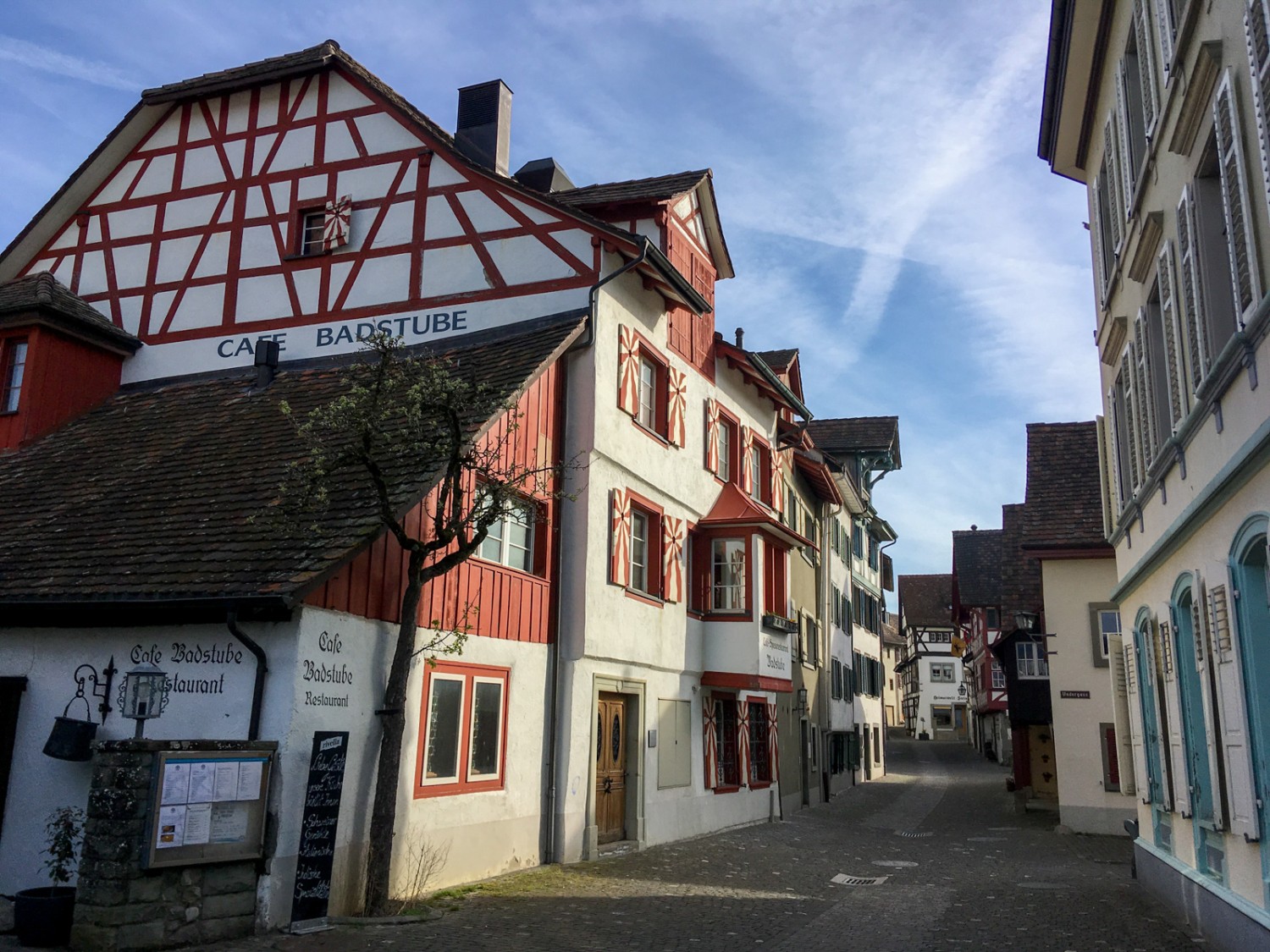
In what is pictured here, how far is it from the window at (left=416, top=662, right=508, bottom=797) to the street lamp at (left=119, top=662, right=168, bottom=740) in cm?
277

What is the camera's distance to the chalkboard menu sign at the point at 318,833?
916 centimetres

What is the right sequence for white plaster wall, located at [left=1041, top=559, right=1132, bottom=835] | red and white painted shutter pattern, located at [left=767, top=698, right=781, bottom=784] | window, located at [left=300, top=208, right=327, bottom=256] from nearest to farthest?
window, located at [left=300, top=208, right=327, bottom=256], white plaster wall, located at [left=1041, top=559, right=1132, bottom=835], red and white painted shutter pattern, located at [left=767, top=698, right=781, bottom=784]

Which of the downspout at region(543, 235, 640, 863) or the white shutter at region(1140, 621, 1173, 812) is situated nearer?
the white shutter at region(1140, 621, 1173, 812)

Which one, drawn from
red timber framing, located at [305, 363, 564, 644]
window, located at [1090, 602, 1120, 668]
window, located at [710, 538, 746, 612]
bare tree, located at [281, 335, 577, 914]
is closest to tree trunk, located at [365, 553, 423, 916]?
bare tree, located at [281, 335, 577, 914]

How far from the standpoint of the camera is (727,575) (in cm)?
1816

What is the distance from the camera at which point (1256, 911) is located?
290 inches

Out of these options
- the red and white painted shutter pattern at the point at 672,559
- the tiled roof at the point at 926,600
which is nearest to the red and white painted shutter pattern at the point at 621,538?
the red and white painted shutter pattern at the point at 672,559

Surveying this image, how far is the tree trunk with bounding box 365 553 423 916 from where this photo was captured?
9656mm

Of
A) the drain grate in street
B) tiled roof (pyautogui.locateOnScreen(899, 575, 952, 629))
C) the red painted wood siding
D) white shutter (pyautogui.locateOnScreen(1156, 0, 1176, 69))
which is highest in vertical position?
tiled roof (pyautogui.locateOnScreen(899, 575, 952, 629))

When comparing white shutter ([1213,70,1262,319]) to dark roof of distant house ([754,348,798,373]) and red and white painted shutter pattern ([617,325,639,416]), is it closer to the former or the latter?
red and white painted shutter pattern ([617,325,639,416])

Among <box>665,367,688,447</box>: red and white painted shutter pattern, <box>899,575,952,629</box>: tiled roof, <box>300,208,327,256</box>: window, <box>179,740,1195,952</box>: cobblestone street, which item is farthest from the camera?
<box>899,575,952,629</box>: tiled roof

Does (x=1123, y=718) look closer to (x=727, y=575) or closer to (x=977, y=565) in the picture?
(x=727, y=575)

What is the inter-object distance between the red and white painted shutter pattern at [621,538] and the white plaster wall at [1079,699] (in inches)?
374

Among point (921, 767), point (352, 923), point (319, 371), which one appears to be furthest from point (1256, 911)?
point (921, 767)
